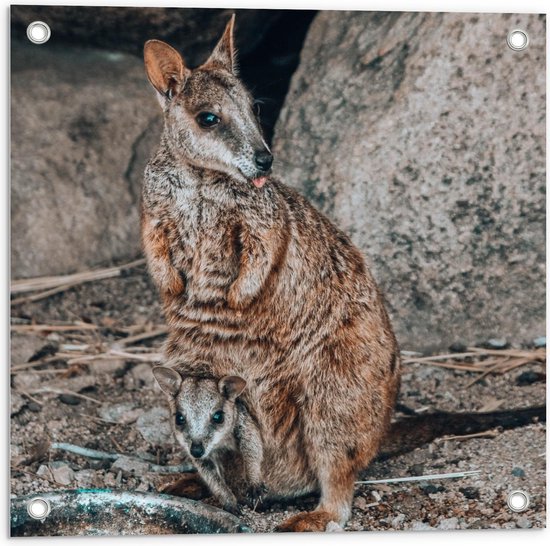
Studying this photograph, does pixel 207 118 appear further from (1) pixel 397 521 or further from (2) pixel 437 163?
(1) pixel 397 521

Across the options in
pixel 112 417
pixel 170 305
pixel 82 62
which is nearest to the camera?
pixel 170 305

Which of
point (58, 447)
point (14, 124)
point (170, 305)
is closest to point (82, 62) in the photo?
point (14, 124)

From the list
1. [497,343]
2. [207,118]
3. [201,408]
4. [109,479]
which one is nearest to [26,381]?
[109,479]

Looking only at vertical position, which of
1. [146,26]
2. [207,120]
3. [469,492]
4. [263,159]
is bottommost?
[469,492]

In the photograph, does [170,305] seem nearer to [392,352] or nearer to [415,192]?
[392,352]

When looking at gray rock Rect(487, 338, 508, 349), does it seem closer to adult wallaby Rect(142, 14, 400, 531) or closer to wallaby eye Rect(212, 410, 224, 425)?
adult wallaby Rect(142, 14, 400, 531)

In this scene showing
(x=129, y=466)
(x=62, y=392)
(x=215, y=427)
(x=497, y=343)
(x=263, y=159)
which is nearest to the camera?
(x=263, y=159)
